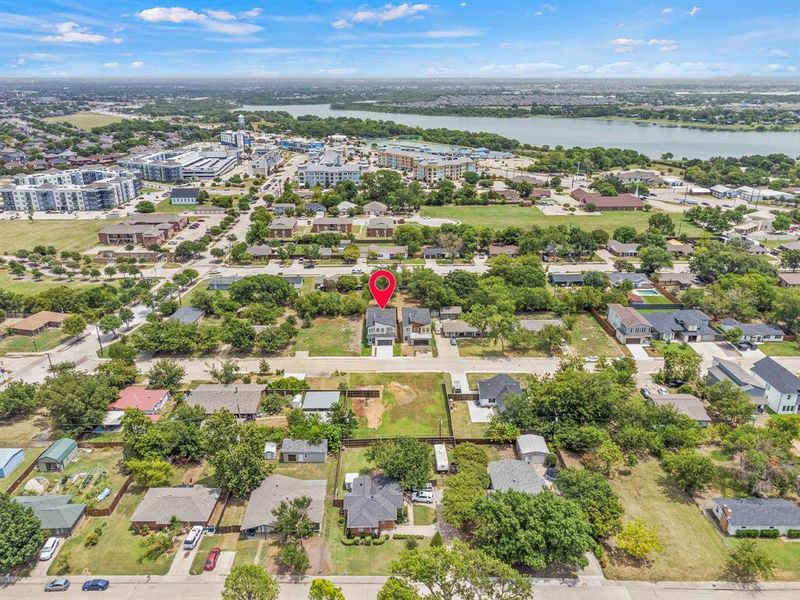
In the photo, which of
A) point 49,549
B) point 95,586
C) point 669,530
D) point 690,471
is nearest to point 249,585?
point 95,586

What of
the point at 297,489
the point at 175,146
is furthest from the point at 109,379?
the point at 175,146

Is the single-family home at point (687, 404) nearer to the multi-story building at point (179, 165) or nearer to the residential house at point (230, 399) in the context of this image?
the residential house at point (230, 399)

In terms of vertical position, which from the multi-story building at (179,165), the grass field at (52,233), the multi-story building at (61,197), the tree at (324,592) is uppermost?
the multi-story building at (179,165)

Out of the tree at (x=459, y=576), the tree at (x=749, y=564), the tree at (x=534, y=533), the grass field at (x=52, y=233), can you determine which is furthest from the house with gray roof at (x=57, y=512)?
the grass field at (x=52, y=233)

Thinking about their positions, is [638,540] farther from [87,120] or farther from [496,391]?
[87,120]

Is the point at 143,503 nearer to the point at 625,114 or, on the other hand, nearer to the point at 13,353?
the point at 13,353

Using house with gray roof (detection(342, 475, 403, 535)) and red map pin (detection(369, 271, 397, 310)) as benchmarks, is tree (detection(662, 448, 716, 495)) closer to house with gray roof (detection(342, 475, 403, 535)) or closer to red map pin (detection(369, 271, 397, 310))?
house with gray roof (detection(342, 475, 403, 535))
